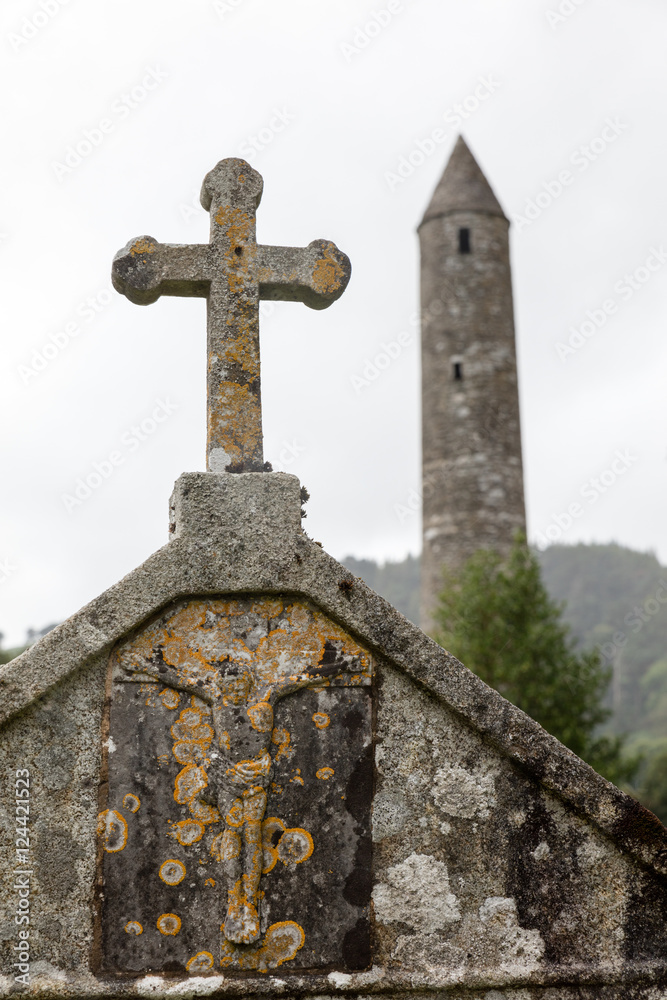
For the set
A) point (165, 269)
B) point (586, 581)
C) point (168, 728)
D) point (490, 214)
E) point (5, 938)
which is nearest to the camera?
point (5, 938)

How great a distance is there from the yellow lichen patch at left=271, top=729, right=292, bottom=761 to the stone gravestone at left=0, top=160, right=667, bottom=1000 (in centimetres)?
1

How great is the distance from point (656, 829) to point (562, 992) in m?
0.64

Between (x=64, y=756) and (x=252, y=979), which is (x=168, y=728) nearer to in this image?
(x=64, y=756)

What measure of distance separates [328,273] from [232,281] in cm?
39

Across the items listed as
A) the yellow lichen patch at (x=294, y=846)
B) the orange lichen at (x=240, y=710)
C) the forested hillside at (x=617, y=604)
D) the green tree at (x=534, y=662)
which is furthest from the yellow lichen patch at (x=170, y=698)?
the forested hillside at (x=617, y=604)

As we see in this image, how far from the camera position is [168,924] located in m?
3.45

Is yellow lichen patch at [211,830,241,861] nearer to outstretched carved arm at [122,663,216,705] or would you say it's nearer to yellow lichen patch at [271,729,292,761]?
yellow lichen patch at [271,729,292,761]

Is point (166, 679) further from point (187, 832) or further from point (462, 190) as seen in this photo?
point (462, 190)

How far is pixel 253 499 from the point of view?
3740 millimetres

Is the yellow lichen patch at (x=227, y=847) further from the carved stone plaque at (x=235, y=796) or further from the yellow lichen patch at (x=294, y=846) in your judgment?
the yellow lichen patch at (x=294, y=846)

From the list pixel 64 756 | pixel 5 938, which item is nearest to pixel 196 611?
pixel 64 756

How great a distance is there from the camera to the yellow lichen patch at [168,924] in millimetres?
3441

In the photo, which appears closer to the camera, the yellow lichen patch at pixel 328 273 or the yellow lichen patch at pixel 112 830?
the yellow lichen patch at pixel 112 830

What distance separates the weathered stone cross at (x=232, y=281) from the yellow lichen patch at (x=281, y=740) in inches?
38.2
